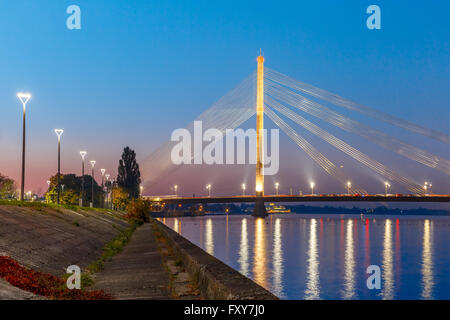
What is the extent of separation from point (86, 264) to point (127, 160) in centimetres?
8506

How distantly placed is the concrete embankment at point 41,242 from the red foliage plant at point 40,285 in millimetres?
445

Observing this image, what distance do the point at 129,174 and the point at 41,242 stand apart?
8572cm

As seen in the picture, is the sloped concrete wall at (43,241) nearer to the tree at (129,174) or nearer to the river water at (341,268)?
the river water at (341,268)

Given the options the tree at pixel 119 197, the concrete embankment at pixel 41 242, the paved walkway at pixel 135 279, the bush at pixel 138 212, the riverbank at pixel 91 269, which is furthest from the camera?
the tree at pixel 119 197

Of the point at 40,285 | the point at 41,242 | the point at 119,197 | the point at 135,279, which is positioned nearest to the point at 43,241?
the point at 41,242

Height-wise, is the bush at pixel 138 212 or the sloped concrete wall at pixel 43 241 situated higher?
the sloped concrete wall at pixel 43 241

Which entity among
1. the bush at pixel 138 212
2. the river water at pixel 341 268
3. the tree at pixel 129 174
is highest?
the tree at pixel 129 174

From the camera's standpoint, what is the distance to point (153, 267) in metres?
13.9

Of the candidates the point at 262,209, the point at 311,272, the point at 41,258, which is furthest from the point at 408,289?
the point at 262,209

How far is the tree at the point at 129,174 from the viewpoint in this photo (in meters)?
98.7

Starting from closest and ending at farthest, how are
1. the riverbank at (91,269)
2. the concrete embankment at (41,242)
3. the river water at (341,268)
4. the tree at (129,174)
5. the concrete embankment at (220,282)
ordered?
the concrete embankment at (220,282) < the riverbank at (91,269) < the concrete embankment at (41,242) < the river water at (341,268) < the tree at (129,174)

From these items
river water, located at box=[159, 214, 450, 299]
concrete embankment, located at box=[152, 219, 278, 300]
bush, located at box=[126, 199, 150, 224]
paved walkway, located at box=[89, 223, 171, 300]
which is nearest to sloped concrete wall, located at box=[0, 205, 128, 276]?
paved walkway, located at box=[89, 223, 171, 300]

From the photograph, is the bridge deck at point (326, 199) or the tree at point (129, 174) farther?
the tree at point (129, 174)

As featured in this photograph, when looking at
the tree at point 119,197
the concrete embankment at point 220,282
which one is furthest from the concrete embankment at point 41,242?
the tree at point 119,197
